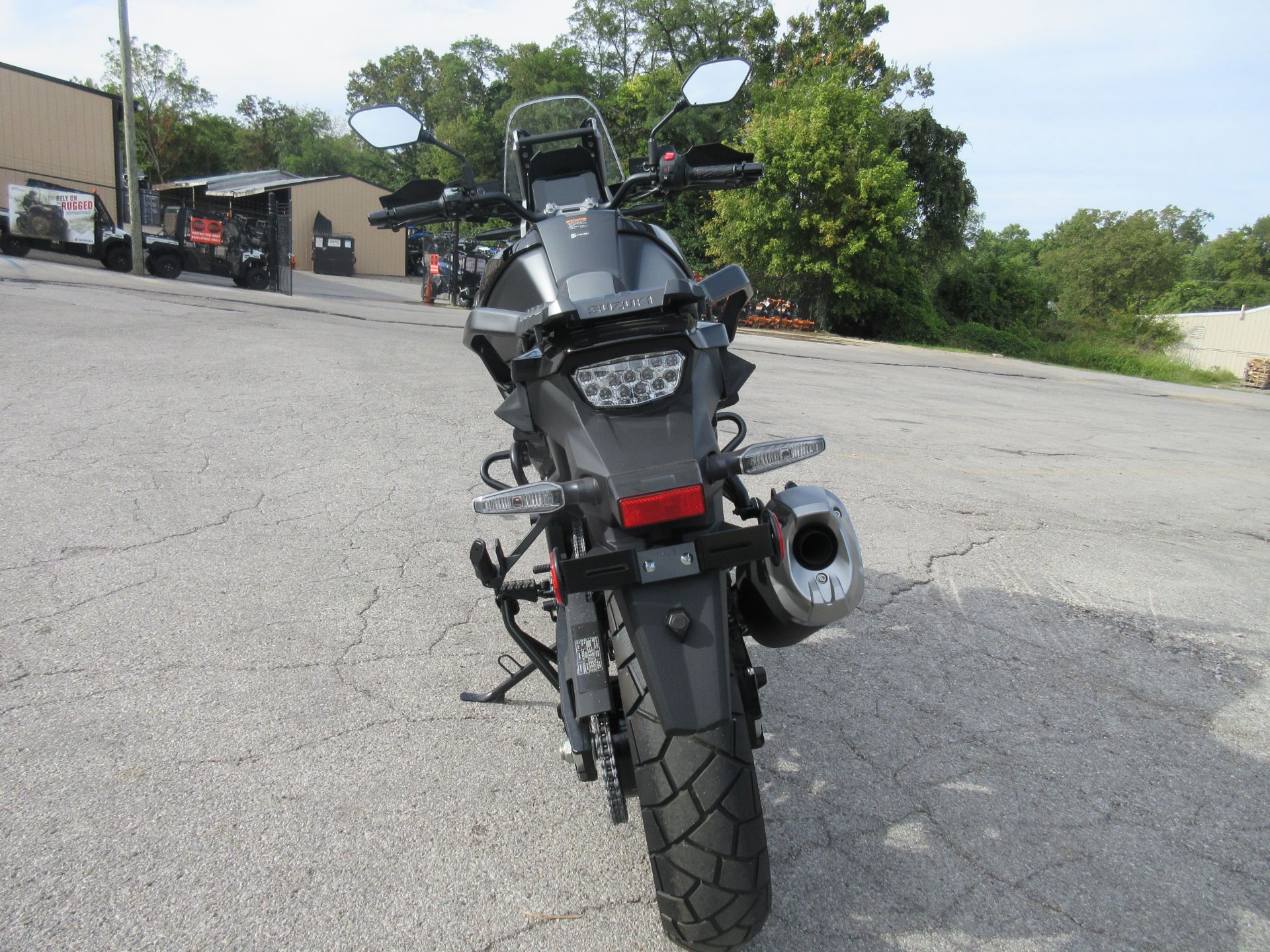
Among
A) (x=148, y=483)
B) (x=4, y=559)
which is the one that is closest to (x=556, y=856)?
(x=4, y=559)

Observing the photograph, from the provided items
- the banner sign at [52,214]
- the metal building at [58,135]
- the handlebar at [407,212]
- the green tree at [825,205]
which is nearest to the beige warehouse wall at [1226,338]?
the green tree at [825,205]

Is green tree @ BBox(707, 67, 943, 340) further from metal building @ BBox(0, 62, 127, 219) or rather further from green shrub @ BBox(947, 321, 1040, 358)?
metal building @ BBox(0, 62, 127, 219)

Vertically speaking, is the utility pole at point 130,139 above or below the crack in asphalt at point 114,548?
above

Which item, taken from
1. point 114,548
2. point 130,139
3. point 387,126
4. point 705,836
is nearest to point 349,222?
point 130,139

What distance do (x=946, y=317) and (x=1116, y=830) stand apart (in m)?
44.9

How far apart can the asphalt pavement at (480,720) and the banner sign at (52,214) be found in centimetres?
1961

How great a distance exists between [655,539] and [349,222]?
151ft

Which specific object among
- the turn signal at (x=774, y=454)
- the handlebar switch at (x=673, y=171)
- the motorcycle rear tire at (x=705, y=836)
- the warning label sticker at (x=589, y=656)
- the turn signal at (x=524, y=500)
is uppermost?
the handlebar switch at (x=673, y=171)

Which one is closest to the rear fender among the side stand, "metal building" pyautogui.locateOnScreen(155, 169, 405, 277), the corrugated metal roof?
the side stand

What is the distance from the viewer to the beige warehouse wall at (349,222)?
4153cm

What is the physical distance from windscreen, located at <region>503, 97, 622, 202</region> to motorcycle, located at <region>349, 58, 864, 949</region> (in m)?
0.78

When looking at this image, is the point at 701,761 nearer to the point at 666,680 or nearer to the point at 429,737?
the point at 666,680

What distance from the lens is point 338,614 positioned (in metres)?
3.94

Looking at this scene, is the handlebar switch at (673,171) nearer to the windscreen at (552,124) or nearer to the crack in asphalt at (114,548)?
the windscreen at (552,124)
